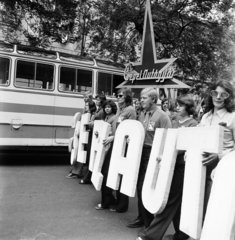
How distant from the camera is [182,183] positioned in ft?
10.3

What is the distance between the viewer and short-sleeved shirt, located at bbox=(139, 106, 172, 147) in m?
3.61

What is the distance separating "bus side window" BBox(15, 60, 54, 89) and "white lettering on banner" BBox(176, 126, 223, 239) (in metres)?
5.43

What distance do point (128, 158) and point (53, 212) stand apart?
4.59 feet

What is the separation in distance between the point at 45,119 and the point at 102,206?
379 centimetres

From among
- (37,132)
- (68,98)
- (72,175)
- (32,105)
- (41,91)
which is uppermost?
(41,91)

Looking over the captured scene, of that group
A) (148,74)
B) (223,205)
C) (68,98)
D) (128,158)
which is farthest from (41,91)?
(223,205)

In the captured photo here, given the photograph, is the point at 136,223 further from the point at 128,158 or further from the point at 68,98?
the point at 68,98

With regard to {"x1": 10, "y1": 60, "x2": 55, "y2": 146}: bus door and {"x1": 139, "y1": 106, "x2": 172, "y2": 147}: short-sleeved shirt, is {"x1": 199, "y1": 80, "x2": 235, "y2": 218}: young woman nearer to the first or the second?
{"x1": 139, "y1": 106, "x2": 172, "y2": 147}: short-sleeved shirt

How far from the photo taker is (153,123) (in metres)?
3.65

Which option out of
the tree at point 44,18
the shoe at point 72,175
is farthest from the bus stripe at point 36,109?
the tree at point 44,18

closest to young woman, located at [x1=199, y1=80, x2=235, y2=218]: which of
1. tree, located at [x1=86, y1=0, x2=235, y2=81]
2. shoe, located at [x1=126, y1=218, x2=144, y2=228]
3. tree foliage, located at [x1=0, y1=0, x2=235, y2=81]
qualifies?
shoe, located at [x1=126, y1=218, x2=144, y2=228]

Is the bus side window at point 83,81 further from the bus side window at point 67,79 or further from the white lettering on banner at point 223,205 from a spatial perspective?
the white lettering on banner at point 223,205

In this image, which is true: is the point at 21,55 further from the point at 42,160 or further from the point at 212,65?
the point at 212,65

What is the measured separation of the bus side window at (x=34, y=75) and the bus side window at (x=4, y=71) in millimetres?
236
